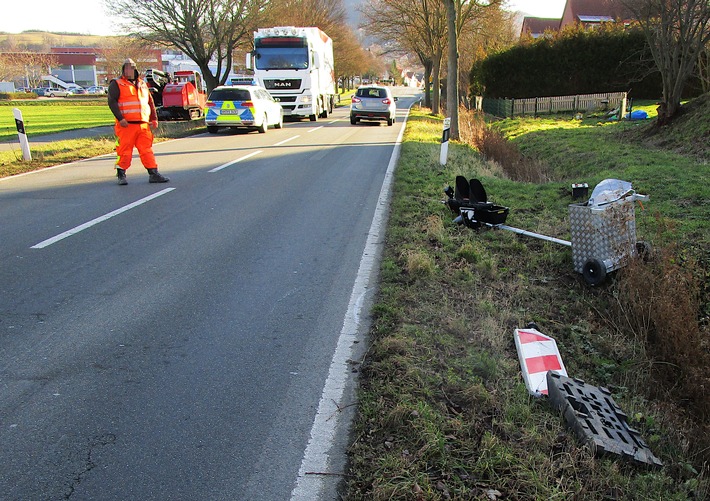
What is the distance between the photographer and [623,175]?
10188 millimetres

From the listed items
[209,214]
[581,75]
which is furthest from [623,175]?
[581,75]

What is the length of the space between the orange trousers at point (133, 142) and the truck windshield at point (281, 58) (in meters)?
18.2

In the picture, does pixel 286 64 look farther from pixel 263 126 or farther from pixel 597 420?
pixel 597 420

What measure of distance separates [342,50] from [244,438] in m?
62.7

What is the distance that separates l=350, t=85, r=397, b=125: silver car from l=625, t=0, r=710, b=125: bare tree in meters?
13.0

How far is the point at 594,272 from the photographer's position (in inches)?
214

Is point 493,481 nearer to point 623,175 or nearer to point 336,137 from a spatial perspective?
point 623,175

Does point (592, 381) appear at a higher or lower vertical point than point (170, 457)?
lower

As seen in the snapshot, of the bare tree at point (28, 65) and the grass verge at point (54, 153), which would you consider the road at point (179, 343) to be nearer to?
the grass verge at point (54, 153)

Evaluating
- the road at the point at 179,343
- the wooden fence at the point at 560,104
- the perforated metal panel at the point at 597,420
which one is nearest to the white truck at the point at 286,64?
the wooden fence at the point at 560,104

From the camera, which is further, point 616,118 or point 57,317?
point 616,118

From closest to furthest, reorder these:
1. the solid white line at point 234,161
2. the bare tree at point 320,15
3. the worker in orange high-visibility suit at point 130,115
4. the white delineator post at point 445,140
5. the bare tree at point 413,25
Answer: the worker in orange high-visibility suit at point 130,115
the white delineator post at point 445,140
the solid white line at point 234,161
the bare tree at point 413,25
the bare tree at point 320,15

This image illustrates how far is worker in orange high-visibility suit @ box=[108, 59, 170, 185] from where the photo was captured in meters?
9.74

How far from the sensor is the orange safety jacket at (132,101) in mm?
9758
